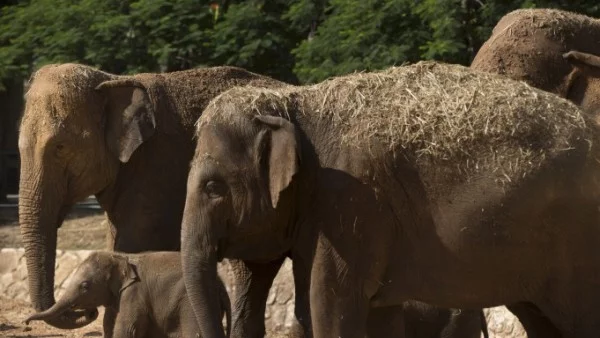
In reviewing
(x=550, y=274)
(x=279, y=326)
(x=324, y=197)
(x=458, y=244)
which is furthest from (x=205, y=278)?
(x=279, y=326)

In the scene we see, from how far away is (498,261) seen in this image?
7816mm

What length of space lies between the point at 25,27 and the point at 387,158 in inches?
449

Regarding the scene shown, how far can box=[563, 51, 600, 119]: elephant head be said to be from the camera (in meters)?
9.41

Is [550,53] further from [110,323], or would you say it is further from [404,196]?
[110,323]

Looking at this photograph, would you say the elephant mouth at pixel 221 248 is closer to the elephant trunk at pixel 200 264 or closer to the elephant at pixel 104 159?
the elephant trunk at pixel 200 264

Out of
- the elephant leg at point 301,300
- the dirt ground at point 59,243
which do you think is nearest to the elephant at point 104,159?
the elephant leg at point 301,300

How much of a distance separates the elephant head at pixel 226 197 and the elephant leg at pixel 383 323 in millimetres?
948

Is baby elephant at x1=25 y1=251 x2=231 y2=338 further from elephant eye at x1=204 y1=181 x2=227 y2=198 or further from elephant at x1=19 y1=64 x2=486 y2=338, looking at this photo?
elephant eye at x1=204 y1=181 x2=227 y2=198

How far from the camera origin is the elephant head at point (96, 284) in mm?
9603

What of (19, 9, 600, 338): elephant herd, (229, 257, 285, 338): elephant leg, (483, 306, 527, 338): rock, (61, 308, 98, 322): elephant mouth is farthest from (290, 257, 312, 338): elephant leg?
(483, 306, 527, 338): rock

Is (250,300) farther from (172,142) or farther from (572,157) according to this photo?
(572,157)

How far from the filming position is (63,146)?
10055mm

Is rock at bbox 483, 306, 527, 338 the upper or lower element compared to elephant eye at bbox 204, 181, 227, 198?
lower

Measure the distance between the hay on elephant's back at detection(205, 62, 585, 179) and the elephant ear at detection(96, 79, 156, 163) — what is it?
2180 millimetres
